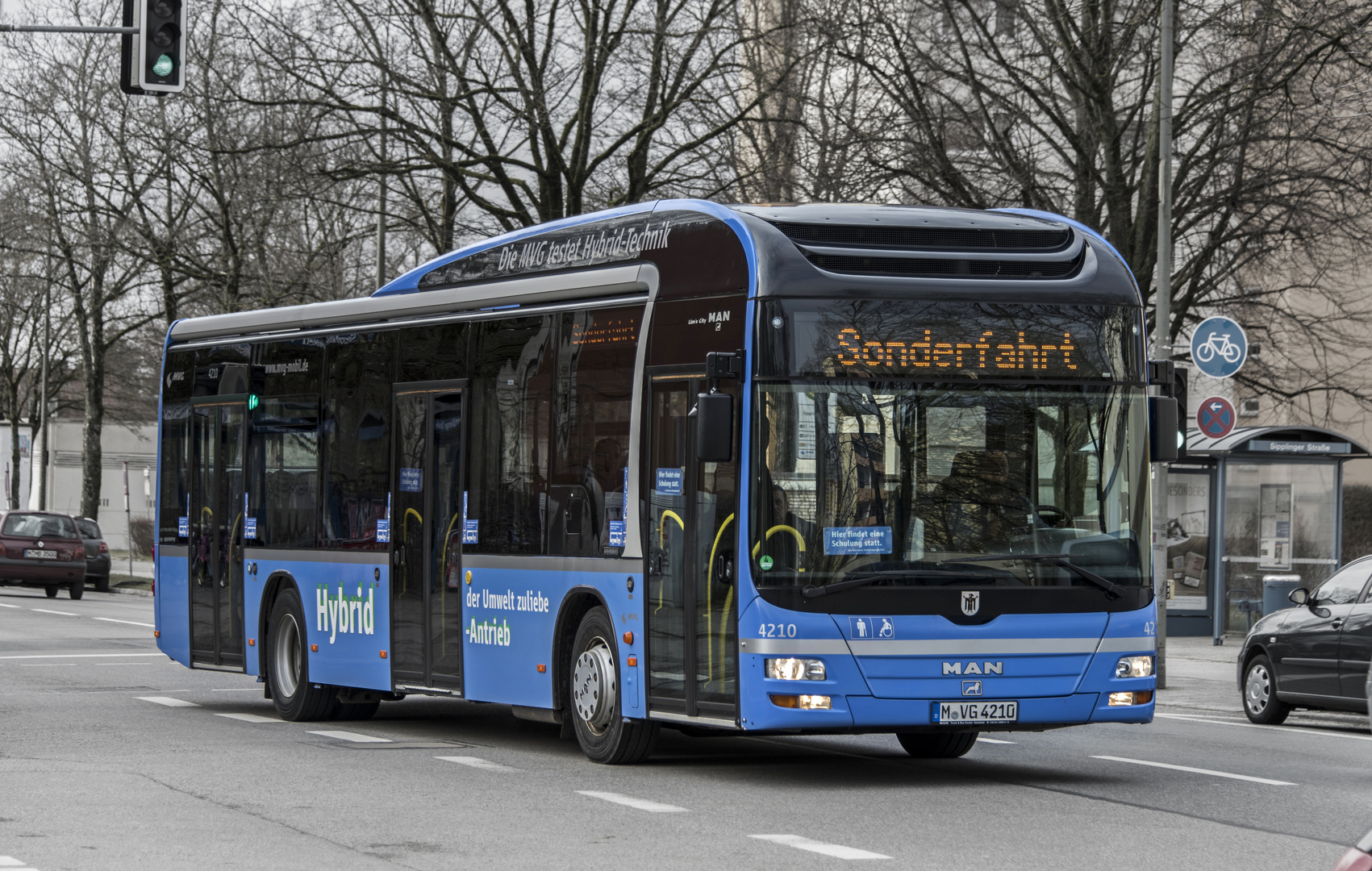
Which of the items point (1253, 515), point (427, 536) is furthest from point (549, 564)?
point (1253, 515)

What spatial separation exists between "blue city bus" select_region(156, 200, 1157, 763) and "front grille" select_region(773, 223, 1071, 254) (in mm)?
17

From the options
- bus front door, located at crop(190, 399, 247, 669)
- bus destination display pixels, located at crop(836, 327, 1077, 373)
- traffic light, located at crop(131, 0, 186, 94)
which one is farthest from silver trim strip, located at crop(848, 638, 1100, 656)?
traffic light, located at crop(131, 0, 186, 94)

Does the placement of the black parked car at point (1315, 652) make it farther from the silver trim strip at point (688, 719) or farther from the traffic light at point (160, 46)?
the traffic light at point (160, 46)

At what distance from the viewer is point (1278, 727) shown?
17016 millimetres

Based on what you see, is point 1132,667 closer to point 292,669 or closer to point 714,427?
point 714,427

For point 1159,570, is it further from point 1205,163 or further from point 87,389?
point 87,389

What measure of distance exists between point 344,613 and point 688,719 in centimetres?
461

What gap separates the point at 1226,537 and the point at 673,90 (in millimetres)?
10157

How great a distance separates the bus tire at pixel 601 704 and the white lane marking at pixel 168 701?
17.9 ft

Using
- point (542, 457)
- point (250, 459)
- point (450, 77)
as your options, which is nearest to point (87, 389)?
point (450, 77)

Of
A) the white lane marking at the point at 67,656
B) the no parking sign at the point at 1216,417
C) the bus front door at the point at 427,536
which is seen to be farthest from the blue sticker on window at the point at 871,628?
the white lane marking at the point at 67,656

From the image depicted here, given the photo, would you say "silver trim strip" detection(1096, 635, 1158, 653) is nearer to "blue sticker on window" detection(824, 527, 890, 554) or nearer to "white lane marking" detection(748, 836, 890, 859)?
"blue sticker on window" detection(824, 527, 890, 554)

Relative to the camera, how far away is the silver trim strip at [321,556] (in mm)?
14617

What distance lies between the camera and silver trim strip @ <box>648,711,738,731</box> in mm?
10945
